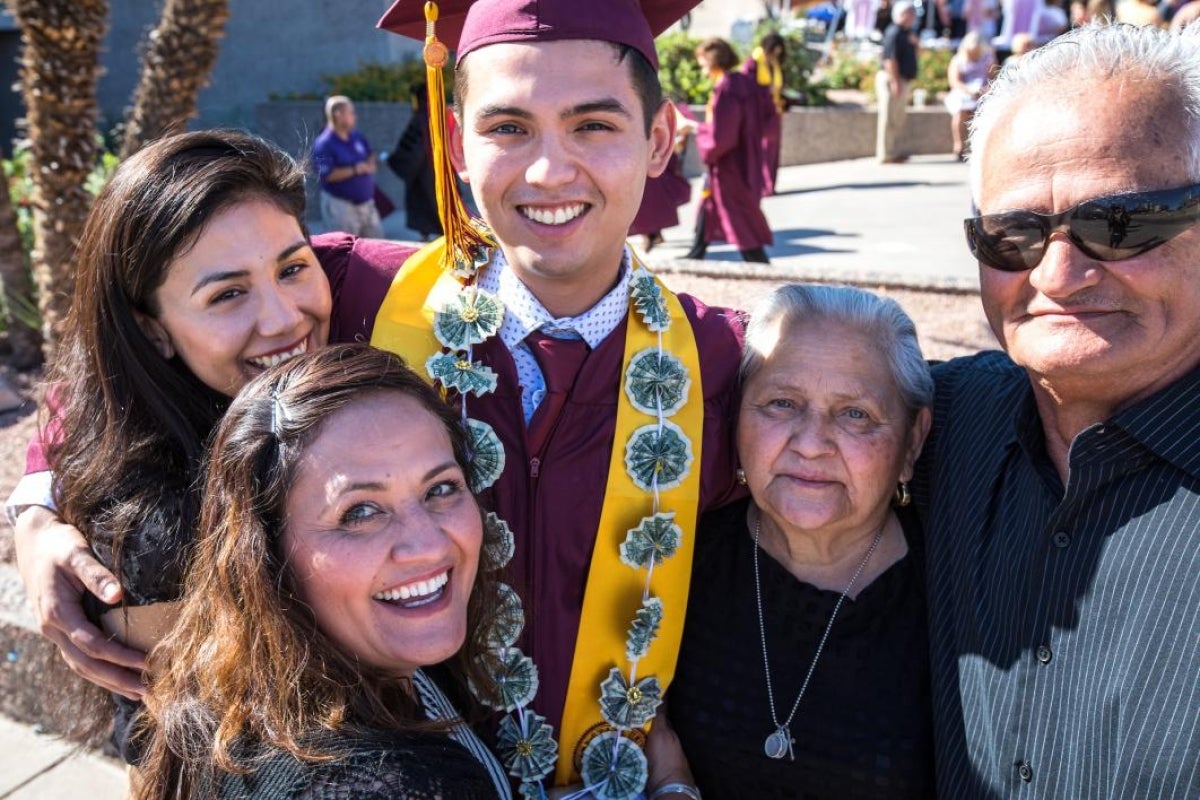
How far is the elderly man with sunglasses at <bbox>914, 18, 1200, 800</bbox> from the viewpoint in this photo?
1698 millimetres

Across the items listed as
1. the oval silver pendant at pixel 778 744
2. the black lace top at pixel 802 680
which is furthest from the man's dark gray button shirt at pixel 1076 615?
the oval silver pendant at pixel 778 744

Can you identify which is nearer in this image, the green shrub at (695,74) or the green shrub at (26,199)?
the green shrub at (26,199)

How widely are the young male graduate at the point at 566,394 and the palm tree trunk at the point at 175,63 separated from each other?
5213 millimetres

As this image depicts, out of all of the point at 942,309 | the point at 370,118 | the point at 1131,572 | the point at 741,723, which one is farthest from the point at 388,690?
the point at 370,118

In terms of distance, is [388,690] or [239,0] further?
[239,0]

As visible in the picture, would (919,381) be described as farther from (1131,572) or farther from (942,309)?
(942,309)

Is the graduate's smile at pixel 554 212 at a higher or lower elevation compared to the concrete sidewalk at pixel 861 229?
higher

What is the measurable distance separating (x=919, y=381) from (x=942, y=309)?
4.69m

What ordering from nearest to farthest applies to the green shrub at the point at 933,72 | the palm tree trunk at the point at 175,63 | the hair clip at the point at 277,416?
the hair clip at the point at 277,416 → the palm tree trunk at the point at 175,63 → the green shrub at the point at 933,72

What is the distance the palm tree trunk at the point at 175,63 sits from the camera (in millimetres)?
6863

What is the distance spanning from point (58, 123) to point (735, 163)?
19.1ft

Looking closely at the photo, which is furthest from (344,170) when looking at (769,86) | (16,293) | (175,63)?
(769,86)

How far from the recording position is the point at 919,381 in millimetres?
2270

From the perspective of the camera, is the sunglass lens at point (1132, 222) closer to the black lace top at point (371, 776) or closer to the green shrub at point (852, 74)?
the black lace top at point (371, 776)
